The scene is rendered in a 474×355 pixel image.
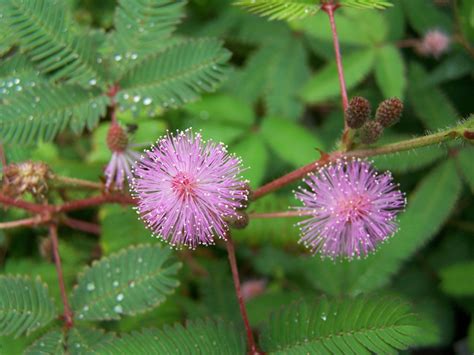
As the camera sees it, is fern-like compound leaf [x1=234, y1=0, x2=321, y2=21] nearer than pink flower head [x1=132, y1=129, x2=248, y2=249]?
No

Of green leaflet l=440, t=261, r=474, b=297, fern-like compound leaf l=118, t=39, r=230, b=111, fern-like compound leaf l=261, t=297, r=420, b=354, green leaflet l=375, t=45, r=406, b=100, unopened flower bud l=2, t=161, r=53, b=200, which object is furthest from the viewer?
green leaflet l=375, t=45, r=406, b=100

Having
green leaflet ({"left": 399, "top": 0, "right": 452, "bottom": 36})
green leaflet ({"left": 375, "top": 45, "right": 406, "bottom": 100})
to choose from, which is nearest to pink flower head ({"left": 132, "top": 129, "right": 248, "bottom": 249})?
green leaflet ({"left": 375, "top": 45, "right": 406, "bottom": 100})

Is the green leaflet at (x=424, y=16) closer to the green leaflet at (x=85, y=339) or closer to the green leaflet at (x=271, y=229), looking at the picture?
the green leaflet at (x=271, y=229)

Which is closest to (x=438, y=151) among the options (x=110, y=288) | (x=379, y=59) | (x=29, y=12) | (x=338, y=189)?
(x=379, y=59)

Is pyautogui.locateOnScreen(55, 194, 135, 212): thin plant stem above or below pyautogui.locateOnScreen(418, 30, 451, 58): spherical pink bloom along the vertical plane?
below

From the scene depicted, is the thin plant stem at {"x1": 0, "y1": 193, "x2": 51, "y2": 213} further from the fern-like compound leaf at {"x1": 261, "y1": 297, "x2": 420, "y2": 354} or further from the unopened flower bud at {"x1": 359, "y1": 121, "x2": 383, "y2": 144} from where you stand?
the unopened flower bud at {"x1": 359, "y1": 121, "x2": 383, "y2": 144}

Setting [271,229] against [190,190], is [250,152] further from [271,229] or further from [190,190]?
[190,190]

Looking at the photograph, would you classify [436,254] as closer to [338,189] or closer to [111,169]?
[338,189]
